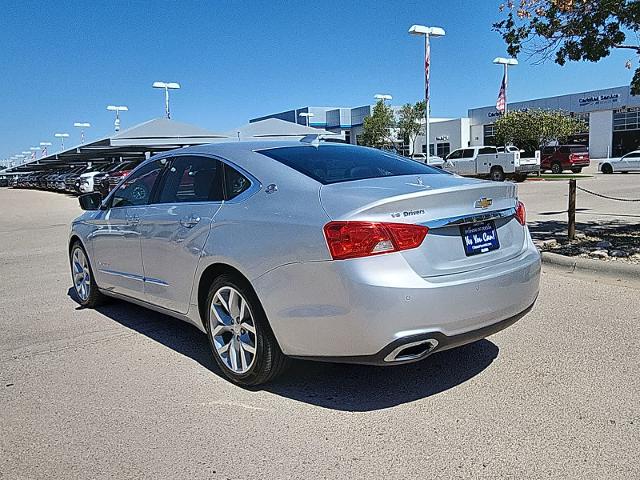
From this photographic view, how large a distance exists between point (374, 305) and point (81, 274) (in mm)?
4194

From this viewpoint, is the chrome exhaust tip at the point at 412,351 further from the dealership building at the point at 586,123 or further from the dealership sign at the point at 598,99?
the dealership sign at the point at 598,99

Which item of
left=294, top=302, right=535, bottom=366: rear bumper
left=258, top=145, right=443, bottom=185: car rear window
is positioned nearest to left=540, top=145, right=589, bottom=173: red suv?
left=258, top=145, right=443, bottom=185: car rear window

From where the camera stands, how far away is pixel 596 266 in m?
6.88

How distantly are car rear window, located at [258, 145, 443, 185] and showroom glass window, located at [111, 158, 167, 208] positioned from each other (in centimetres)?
126

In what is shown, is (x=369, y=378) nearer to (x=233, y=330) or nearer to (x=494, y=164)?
(x=233, y=330)

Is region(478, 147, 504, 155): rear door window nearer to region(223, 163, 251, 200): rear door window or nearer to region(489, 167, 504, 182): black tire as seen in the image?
region(489, 167, 504, 182): black tire

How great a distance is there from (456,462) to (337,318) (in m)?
0.96

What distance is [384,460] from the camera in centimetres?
298

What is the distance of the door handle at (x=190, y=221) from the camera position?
4.23 metres

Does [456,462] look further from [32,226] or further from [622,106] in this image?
[622,106]

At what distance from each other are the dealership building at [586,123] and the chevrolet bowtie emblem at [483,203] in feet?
156

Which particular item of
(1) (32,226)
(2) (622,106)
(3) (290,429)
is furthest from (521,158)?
(2) (622,106)

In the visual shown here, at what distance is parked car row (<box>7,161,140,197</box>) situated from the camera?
25359 mm

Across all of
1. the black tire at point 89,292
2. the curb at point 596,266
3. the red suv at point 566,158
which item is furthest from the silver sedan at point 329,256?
the red suv at point 566,158
